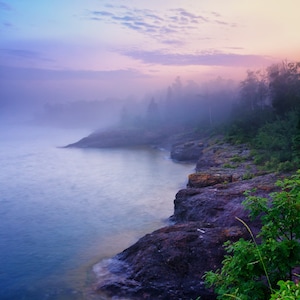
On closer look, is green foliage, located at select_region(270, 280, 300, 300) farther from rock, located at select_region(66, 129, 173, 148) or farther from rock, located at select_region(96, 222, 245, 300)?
rock, located at select_region(66, 129, 173, 148)

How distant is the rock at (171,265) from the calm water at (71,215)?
1.34m

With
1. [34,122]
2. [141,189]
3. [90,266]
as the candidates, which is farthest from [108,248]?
[34,122]

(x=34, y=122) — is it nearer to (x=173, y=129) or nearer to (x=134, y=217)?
(x=173, y=129)

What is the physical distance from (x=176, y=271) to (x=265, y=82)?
64311 mm

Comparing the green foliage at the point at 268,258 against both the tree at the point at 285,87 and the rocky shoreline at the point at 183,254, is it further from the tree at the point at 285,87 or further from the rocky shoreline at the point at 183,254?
the tree at the point at 285,87

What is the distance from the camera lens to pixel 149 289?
11.2 meters

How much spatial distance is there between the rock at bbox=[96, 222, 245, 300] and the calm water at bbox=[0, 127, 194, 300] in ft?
4.40

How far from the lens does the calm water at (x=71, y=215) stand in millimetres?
14076

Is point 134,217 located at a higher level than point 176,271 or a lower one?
lower

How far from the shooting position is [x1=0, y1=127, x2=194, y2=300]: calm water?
46.2 feet

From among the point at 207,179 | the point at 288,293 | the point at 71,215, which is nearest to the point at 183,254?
the point at 288,293

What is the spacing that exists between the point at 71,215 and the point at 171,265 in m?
13.8

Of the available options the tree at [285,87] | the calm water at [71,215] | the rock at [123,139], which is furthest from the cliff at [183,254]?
the rock at [123,139]

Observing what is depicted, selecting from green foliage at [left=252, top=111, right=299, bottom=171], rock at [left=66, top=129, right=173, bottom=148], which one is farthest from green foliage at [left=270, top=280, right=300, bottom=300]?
rock at [left=66, top=129, right=173, bottom=148]
